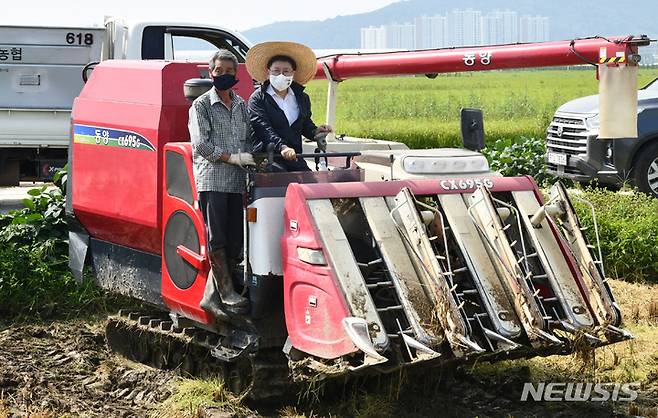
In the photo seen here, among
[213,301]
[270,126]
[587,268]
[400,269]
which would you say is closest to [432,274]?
[400,269]

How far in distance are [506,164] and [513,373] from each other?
32.4ft

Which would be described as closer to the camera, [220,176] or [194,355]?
[220,176]

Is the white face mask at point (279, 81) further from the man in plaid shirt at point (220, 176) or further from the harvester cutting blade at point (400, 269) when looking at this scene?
the harvester cutting blade at point (400, 269)

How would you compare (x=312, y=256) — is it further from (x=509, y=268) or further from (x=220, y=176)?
(x=509, y=268)

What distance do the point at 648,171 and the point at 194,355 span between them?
9.28m

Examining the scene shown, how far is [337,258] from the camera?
6930 millimetres

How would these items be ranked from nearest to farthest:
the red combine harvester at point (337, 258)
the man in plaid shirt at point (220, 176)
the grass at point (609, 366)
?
the red combine harvester at point (337, 258) → the man in plaid shirt at point (220, 176) → the grass at point (609, 366)

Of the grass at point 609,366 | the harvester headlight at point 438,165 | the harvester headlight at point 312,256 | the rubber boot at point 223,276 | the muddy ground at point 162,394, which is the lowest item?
the muddy ground at point 162,394

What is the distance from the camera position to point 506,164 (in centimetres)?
1802

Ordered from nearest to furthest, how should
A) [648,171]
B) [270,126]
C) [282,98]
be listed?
1. [270,126]
2. [282,98]
3. [648,171]

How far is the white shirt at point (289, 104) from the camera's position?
8.09m

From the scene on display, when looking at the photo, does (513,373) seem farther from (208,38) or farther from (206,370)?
(208,38)

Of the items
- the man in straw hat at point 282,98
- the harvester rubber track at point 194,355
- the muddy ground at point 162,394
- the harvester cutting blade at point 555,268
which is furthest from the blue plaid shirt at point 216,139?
the harvester cutting blade at point 555,268

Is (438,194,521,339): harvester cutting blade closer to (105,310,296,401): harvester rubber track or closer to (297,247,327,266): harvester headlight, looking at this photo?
(297,247,327,266): harvester headlight
